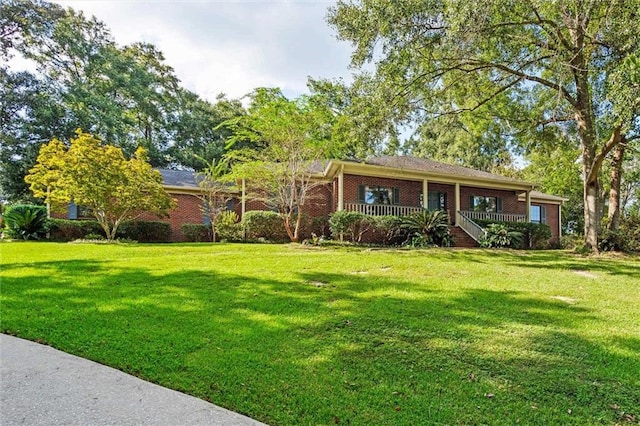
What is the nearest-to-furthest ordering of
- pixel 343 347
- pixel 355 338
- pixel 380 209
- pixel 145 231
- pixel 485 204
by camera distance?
pixel 343 347
pixel 355 338
pixel 145 231
pixel 380 209
pixel 485 204

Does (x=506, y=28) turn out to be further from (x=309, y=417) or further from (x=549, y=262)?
(x=309, y=417)

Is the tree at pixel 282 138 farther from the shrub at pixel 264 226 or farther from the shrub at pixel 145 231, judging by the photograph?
the shrub at pixel 145 231

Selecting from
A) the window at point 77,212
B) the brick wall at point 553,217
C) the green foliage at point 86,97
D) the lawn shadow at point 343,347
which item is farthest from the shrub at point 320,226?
the brick wall at point 553,217

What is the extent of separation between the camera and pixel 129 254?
32.3ft

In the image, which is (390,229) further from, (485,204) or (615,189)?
(615,189)

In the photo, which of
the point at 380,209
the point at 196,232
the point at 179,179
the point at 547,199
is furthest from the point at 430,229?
the point at 179,179

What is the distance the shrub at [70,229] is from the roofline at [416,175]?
10364 mm

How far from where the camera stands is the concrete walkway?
7.72 feet

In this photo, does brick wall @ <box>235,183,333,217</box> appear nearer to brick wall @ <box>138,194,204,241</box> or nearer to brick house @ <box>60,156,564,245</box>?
brick house @ <box>60,156,564,245</box>

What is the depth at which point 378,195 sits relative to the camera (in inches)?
704

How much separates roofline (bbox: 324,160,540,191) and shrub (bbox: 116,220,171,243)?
791cm

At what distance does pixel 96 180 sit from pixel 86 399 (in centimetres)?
1228

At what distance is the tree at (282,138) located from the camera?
12281 millimetres

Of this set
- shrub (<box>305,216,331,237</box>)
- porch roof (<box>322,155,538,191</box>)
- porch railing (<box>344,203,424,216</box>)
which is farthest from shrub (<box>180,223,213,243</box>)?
porch railing (<box>344,203,424,216</box>)
